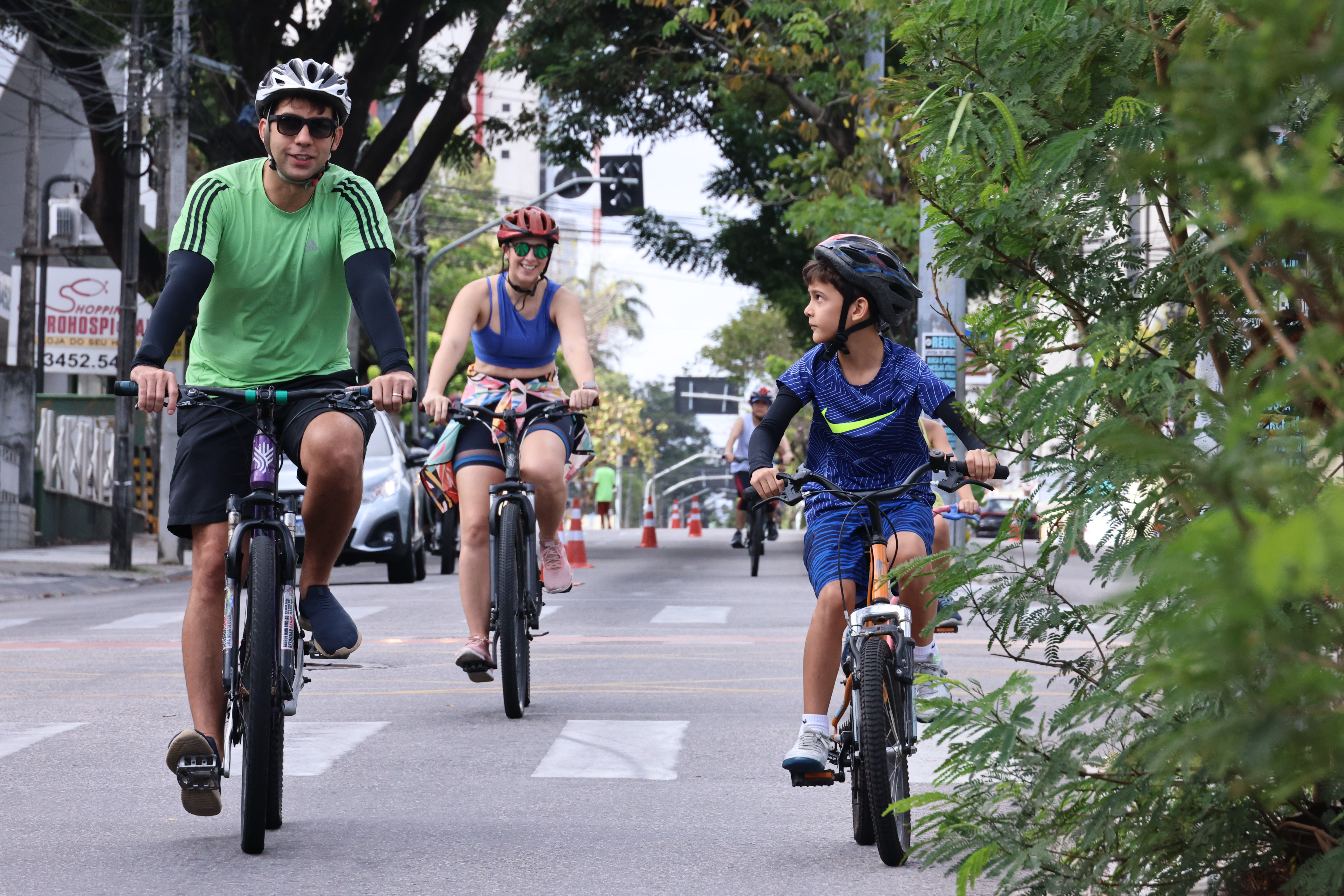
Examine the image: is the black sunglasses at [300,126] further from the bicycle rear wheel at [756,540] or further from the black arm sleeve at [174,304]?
the bicycle rear wheel at [756,540]

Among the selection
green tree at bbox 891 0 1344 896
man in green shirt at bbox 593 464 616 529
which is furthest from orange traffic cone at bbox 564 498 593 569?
man in green shirt at bbox 593 464 616 529

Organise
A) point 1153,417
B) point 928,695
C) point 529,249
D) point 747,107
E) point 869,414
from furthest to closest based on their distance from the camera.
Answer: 1. point 747,107
2. point 529,249
3. point 869,414
4. point 928,695
5. point 1153,417

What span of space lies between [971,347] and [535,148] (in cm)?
2498

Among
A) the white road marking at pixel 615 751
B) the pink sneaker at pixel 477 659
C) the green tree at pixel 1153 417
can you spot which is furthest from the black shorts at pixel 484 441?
the green tree at pixel 1153 417

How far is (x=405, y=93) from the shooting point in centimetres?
2702

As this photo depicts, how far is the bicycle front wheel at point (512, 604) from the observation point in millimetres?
6824

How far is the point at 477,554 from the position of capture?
7.24m

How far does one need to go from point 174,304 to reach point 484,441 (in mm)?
2831

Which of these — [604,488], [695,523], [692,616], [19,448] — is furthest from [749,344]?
[692,616]

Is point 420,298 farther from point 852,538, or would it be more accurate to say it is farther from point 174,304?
point 852,538

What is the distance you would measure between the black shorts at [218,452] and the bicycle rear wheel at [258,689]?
274 mm

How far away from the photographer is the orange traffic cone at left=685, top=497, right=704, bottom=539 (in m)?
32.5

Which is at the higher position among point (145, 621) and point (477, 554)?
point (477, 554)

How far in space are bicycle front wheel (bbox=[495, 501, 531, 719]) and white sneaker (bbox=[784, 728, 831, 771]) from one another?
2347 millimetres
